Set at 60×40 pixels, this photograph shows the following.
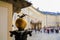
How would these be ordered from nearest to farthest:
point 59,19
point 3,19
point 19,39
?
point 19,39, point 3,19, point 59,19

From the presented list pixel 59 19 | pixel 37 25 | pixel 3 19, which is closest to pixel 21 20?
pixel 3 19

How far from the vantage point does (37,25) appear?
10695mm

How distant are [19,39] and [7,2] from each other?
1090 mm

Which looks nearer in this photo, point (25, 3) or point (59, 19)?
point (25, 3)

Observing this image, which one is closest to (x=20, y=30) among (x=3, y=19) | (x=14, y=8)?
(x=3, y=19)

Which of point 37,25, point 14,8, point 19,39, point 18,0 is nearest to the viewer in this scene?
point 19,39

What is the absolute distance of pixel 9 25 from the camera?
2.12 m

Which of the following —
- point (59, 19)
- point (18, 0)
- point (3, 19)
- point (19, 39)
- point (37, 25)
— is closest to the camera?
point (19, 39)

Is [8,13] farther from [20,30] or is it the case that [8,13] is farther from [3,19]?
[20,30]

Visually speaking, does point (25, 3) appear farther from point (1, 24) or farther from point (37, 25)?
point (37, 25)

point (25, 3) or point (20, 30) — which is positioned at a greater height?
point (25, 3)

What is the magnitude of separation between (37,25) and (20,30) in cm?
956

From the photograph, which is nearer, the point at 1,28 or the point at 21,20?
the point at 21,20

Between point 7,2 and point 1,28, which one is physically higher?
point 7,2
